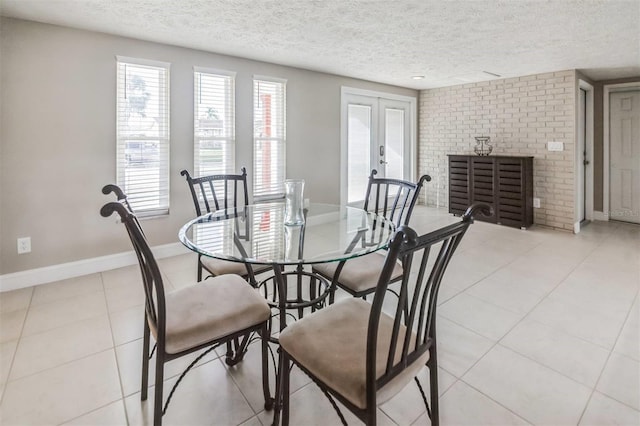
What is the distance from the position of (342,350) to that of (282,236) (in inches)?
35.0

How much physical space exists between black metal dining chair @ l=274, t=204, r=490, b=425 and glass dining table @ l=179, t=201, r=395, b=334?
317 mm

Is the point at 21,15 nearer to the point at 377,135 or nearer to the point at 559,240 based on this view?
the point at 377,135

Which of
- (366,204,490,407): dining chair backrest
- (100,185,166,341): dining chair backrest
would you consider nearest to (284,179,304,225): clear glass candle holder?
(100,185,166,341): dining chair backrest

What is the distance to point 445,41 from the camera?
11.1 feet

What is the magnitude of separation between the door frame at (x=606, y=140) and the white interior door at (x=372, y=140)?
3000 millimetres

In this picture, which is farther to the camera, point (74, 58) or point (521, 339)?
point (74, 58)

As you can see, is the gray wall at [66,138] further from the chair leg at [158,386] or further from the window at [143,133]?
the chair leg at [158,386]

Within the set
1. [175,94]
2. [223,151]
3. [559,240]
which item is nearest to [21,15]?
[175,94]

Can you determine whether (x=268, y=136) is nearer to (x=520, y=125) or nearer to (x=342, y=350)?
(x=342, y=350)

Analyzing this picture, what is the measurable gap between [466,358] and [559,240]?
335 centimetres

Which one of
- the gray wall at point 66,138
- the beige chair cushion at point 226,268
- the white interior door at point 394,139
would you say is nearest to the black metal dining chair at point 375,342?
the beige chair cushion at point 226,268

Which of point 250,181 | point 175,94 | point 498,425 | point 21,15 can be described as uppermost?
point 21,15

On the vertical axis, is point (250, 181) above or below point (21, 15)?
below

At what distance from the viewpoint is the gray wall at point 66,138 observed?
280 cm
